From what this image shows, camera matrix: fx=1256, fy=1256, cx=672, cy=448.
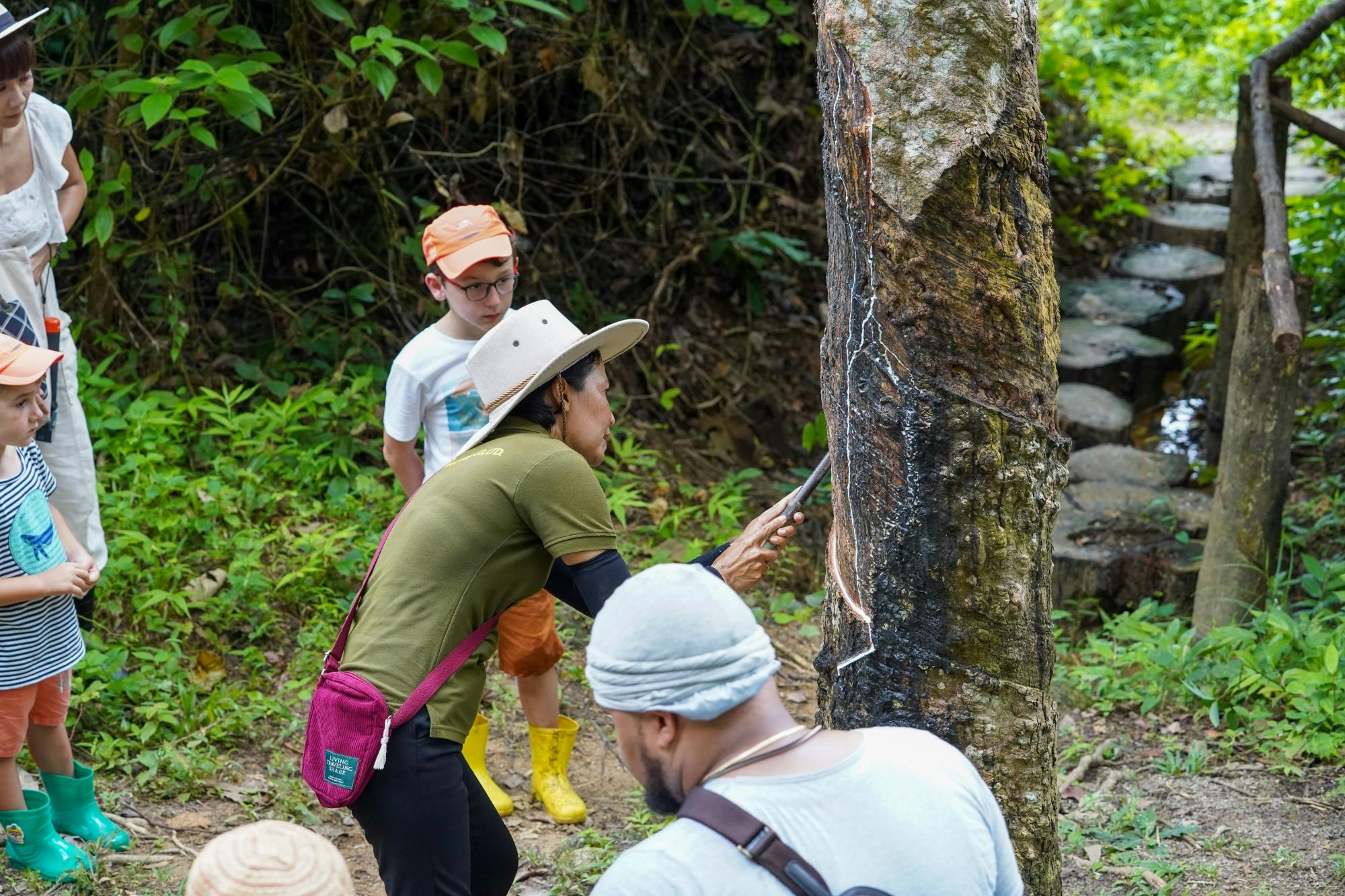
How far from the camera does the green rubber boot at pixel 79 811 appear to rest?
3.50 metres

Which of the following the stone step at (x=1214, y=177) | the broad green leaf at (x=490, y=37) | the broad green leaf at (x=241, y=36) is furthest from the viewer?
the stone step at (x=1214, y=177)

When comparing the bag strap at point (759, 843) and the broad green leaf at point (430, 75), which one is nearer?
the bag strap at point (759, 843)

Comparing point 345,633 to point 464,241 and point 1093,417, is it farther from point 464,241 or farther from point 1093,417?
point 1093,417

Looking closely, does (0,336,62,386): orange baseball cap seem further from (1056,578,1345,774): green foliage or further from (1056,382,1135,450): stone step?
(1056,382,1135,450): stone step

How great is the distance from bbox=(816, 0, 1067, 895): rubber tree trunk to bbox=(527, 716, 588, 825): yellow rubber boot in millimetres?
1639

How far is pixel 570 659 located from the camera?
498 centimetres

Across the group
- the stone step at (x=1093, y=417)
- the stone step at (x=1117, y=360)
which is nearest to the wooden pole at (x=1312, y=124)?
the stone step at (x=1093, y=417)

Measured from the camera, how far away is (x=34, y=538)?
10.5 ft

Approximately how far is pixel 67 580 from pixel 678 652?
2.24 metres

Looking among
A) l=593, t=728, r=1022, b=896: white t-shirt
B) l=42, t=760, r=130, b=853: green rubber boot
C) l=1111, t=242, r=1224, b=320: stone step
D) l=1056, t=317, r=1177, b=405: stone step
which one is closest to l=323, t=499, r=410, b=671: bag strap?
l=593, t=728, r=1022, b=896: white t-shirt

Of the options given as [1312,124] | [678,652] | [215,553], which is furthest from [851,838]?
[1312,124]

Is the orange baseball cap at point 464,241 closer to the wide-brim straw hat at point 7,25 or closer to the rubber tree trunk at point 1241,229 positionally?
the wide-brim straw hat at point 7,25

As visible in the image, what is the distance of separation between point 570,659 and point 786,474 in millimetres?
2251

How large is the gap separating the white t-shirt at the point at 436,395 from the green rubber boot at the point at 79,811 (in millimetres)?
1300
